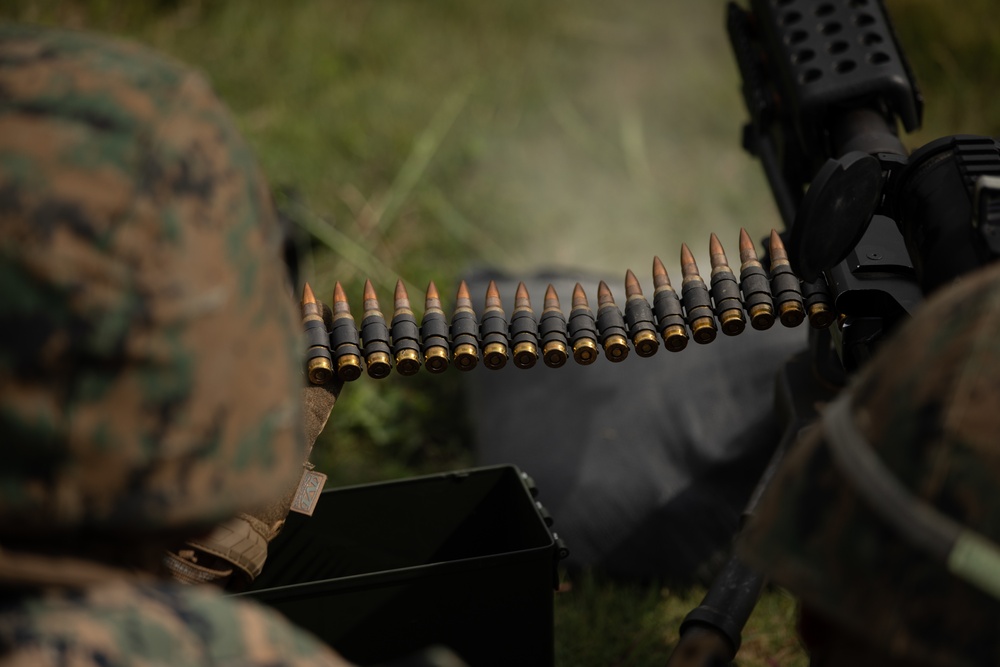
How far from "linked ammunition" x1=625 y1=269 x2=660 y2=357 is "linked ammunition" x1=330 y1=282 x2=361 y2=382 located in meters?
0.62

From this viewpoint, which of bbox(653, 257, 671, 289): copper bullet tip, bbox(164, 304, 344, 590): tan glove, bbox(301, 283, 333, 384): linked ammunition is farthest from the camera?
bbox(653, 257, 671, 289): copper bullet tip

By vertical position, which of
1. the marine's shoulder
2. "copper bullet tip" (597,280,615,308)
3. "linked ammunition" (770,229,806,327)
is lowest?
"copper bullet tip" (597,280,615,308)

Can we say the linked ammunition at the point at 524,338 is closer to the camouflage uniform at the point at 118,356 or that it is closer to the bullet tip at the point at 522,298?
the bullet tip at the point at 522,298

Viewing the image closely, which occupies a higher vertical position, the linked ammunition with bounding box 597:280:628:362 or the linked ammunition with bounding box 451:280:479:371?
the linked ammunition with bounding box 597:280:628:362

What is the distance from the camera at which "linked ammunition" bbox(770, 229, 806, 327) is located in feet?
8.14

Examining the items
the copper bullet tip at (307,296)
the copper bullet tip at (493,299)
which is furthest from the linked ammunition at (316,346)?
the copper bullet tip at (493,299)

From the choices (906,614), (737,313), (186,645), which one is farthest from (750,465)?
(186,645)

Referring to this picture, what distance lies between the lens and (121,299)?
1.17m

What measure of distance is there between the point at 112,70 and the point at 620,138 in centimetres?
530

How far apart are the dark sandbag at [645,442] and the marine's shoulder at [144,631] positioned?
233cm

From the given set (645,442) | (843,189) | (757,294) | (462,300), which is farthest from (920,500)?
(645,442)

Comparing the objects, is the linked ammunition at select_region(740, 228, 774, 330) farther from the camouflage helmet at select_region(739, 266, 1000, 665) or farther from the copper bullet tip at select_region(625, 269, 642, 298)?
the camouflage helmet at select_region(739, 266, 1000, 665)

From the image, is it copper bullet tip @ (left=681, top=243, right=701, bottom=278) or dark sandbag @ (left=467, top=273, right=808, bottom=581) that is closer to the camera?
copper bullet tip @ (left=681, top=243, right=701, bottom=278)

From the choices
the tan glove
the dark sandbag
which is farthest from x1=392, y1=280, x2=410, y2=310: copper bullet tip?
the dark sandbag
